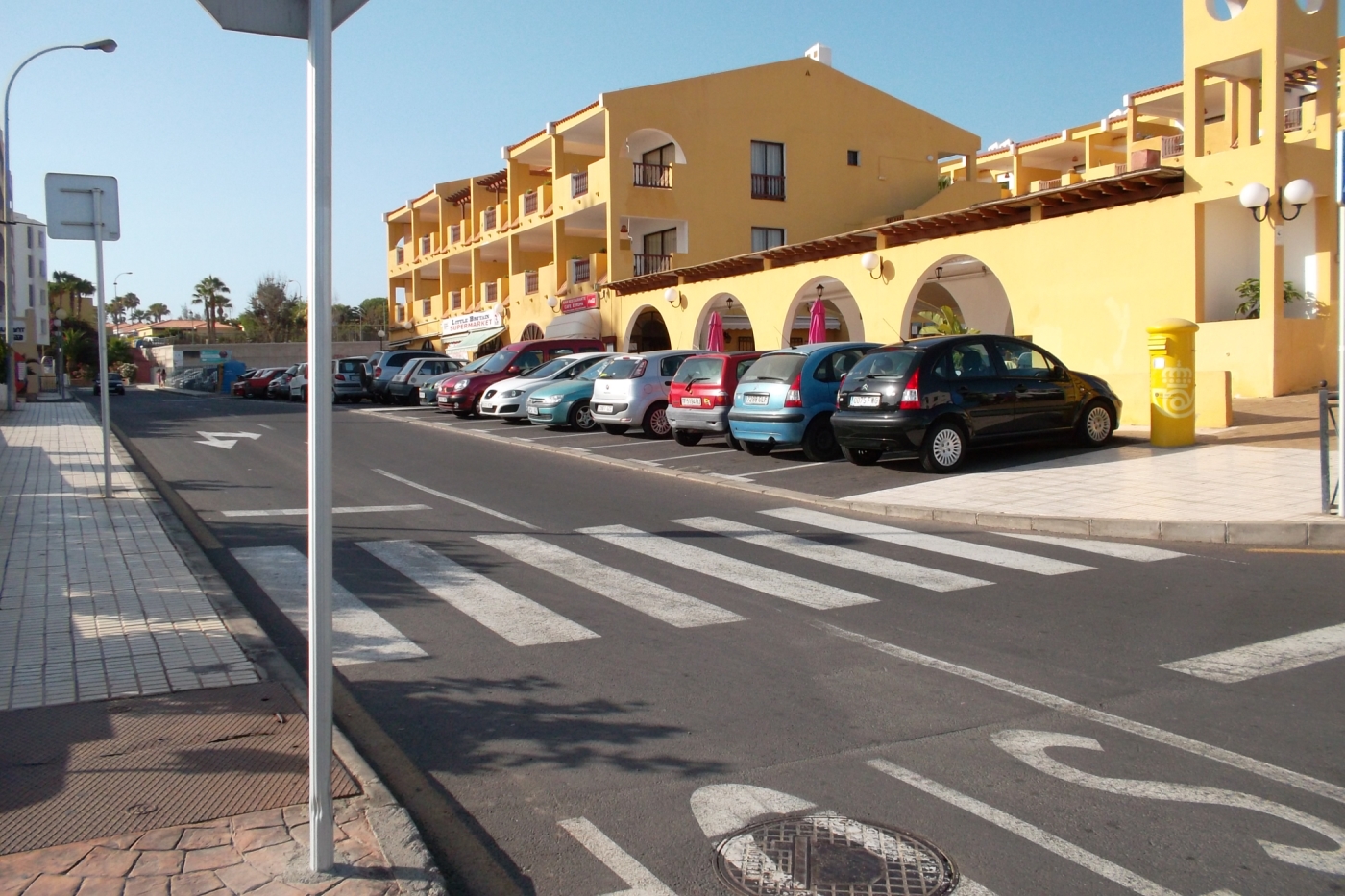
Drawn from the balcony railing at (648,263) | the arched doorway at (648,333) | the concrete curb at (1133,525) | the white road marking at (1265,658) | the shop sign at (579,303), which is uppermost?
the balcony railing at (648,263)

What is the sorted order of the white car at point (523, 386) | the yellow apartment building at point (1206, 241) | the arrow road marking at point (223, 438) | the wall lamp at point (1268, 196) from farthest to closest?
the white car at point (523, 386) → the arrow road marking at point (223, 438) → the yellow apartment building at point (1206, 241) → the wall lamp at point (1268, 196)

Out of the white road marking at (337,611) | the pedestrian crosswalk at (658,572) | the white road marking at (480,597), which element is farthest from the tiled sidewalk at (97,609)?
the white road marking at (480,597)

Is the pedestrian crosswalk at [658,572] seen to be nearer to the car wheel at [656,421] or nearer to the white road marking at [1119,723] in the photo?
the white road marking at [1119,723]

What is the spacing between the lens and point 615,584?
319 inches

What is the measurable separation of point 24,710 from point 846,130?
3722 cm

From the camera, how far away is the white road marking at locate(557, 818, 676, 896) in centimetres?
355

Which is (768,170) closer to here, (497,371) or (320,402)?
(497,371)

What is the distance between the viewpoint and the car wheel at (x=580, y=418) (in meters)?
22.0

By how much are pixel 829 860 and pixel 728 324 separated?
32795 millimetres

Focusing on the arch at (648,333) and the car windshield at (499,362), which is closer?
the car windshield at (499,362)

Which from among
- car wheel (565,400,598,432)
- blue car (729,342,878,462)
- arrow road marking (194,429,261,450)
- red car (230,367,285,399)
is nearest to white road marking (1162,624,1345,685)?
blue car (729,342,878,462)

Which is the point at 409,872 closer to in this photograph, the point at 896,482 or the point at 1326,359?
the point at 896,482

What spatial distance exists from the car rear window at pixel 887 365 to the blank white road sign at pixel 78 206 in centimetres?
900

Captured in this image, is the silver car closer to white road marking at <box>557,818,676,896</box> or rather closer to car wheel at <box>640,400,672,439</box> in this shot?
car wheel at <box>640,400,672,439</box>
